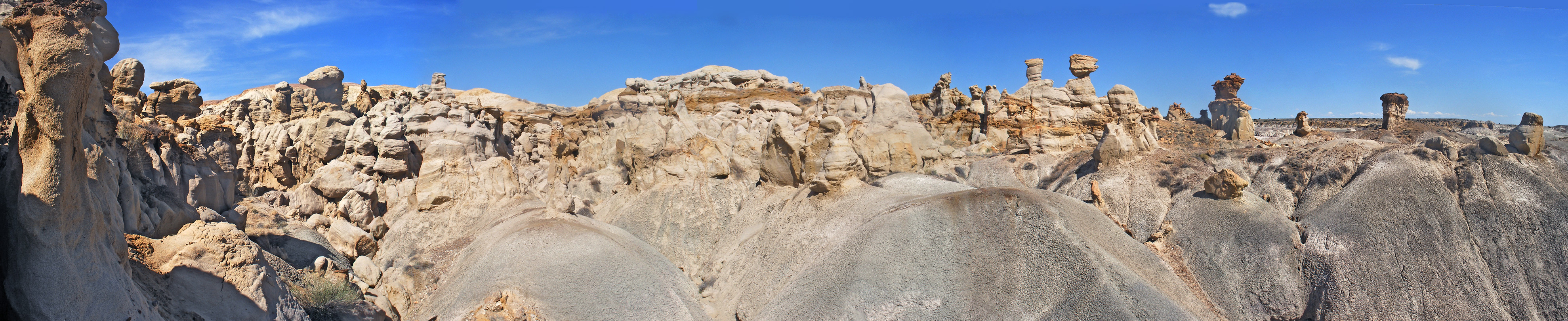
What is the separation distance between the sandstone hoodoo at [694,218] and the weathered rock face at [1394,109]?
6988mm

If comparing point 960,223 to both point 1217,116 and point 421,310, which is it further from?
point 1217,116

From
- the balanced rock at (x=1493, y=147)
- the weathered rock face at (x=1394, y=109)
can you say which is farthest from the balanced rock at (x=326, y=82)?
the weathered rock face at (x=1394, y=109)

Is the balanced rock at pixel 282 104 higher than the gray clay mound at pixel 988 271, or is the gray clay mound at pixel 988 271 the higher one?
the balanced rock at pixel 282 104

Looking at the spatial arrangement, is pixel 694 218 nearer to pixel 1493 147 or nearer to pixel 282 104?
pixel 282 104

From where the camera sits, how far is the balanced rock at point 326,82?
102 feet

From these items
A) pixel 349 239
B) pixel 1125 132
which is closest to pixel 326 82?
pixel 349 239

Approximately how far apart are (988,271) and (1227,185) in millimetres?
11944

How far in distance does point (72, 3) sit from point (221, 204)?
593 inches

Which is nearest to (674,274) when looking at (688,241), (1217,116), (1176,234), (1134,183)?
(688,241)

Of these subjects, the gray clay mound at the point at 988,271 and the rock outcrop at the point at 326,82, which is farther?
the rock outcrop at the point at 326,82

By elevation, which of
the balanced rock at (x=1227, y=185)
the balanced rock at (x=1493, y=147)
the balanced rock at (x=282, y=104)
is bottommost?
the balanced rock at (x=1227, y=185)

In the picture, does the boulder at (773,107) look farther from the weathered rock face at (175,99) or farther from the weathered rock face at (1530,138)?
the weathered rock face at (1530,138)

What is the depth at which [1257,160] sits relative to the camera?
88.1 ft

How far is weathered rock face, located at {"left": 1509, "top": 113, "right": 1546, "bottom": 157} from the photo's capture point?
20734 mm
